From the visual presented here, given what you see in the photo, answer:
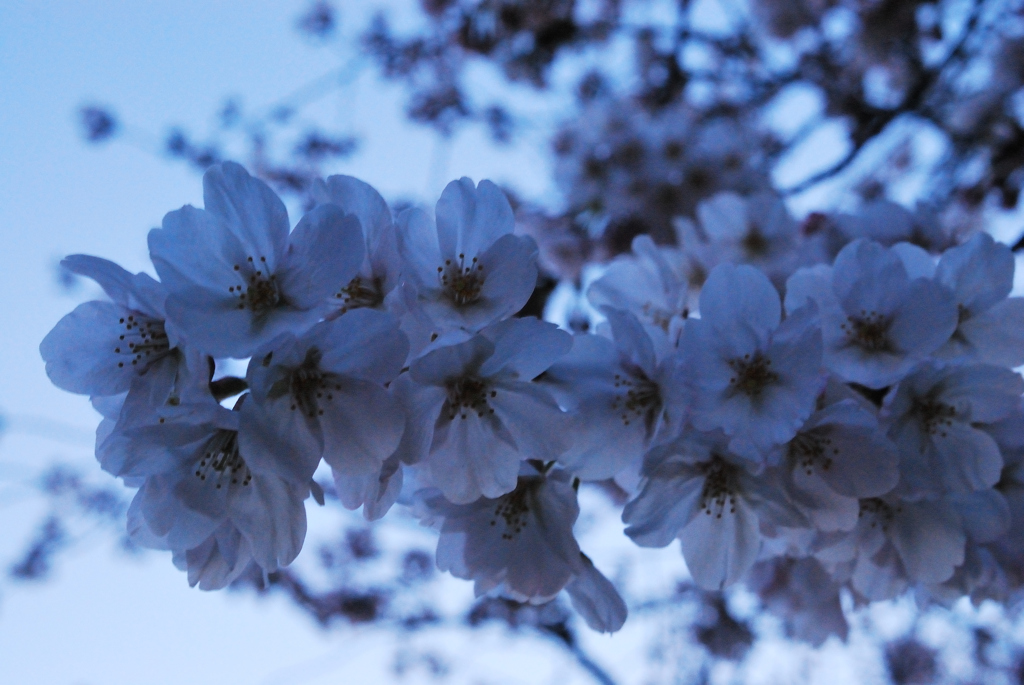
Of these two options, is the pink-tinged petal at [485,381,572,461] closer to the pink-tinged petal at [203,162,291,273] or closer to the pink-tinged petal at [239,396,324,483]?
the pink-tinged petal at [239,396,324,483]

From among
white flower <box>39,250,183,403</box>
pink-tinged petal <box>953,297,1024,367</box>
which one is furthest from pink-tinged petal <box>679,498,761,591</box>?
white flower <box>39,250,183,403</box>

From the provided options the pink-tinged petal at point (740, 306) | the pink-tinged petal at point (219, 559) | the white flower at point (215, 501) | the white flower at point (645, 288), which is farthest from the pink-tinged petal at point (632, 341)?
the pink-tinged petal at point (219, 559)

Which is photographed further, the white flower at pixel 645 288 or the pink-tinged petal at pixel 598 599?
the white flower at pixel 645 288

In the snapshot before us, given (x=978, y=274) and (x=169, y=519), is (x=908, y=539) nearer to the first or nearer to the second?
(x=978, y=274)

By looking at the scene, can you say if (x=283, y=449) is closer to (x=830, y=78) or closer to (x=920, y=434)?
(x=920, y=434)

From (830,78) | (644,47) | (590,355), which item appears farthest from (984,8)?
(590,355)

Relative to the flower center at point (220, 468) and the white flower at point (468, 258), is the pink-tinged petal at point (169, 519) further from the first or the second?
the white flower at point (468, 258)

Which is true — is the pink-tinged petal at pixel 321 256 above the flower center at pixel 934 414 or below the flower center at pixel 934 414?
above

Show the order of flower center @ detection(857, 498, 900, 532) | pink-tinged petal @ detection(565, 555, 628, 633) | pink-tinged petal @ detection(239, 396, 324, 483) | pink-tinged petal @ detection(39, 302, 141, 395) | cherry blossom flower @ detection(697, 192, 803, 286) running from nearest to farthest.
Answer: pink-tinged petal @ detection(239, 396, 324, 483) < pink-tinged petal @ detection(39, 302, 141, 395) < pink-tinged petal @ detection(565, 555, 628, 633) < flower center @ detection(857, 498, 900, 532) < cherry blossom flower @ detection(697, 192, 803, 286)
